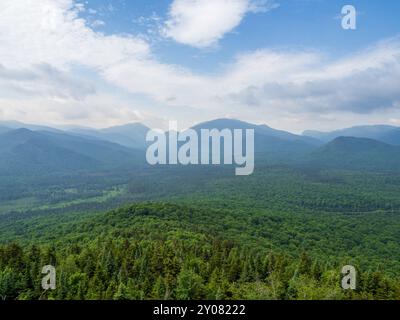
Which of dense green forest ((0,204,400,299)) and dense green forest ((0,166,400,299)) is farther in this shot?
dense green forest ((0,166,400,299))

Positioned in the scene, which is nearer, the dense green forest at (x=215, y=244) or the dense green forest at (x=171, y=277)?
the dense green forest at (x=171, y=277)

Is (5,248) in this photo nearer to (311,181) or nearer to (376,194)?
(376,194)

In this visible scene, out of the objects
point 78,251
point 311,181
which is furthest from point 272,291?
point 311,181

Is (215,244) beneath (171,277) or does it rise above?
beneath

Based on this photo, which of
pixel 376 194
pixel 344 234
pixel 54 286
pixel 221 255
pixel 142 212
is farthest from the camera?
pixel 376 194

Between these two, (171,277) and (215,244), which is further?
(215,244)

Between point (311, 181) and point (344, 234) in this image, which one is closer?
point (344, 234)
